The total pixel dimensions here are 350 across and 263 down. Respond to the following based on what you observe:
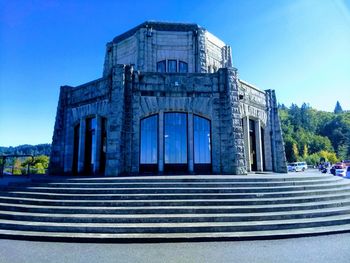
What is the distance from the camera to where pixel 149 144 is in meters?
13.2

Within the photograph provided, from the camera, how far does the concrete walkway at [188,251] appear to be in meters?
5.21

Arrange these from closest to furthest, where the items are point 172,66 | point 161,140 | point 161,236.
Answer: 1. point 161,236
2. point 161,140
3. point 172,66

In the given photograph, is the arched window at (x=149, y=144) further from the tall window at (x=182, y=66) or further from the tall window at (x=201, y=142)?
the tall window at (x=182, y=66)

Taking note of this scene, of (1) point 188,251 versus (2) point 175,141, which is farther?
(2) point 175,141

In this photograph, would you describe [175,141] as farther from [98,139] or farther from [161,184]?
[161,184]

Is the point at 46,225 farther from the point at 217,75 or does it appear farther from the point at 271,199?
the point at 217,75

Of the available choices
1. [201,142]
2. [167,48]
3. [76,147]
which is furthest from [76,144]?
[167,48]

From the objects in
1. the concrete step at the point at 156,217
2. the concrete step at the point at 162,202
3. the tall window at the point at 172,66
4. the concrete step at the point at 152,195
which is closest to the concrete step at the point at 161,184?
the concrete step at the point at 152,195

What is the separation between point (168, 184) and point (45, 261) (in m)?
4.76

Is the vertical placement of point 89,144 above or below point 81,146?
above

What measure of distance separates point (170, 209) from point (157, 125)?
6319 mm

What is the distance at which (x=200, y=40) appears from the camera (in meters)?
18.5

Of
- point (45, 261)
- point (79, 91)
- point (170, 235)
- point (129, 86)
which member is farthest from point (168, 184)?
point (79, 91)

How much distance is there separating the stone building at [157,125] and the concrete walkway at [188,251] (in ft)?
19.8
